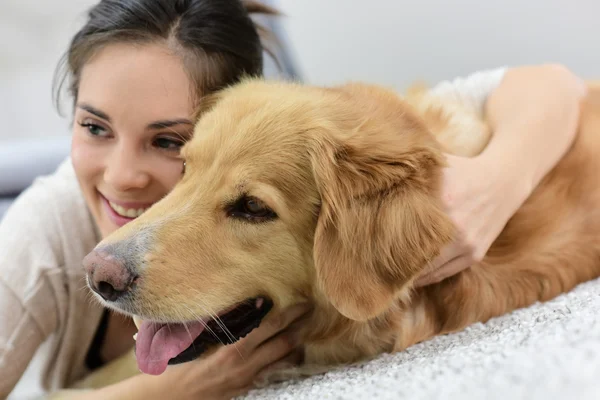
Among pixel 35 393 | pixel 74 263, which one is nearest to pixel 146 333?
pixel 74 263

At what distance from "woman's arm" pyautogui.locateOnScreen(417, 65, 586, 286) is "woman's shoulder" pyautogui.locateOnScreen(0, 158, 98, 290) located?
1.14 m

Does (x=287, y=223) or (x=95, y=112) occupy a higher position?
(x=95, y=112)

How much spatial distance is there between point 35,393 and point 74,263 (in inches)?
20.3

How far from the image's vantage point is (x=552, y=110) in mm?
1591

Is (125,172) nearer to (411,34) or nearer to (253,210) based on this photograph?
(253,210)

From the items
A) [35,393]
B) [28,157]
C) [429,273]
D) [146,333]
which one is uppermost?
[429,273]

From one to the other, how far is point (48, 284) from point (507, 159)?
1.42m

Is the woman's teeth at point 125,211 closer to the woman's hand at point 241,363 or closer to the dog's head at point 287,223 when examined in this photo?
the dog's head at point 287,223

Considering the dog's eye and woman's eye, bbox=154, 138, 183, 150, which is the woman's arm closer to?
the dog's eye

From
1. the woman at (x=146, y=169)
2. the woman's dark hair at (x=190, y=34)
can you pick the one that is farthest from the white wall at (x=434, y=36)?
the woman at (x=146, y=169)

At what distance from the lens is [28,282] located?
1602 millimetres

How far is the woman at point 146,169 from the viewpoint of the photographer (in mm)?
1389

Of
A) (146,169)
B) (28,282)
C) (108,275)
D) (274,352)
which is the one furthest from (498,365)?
(28,282)

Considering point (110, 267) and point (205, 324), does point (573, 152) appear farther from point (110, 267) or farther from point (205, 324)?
point (110, 267)
